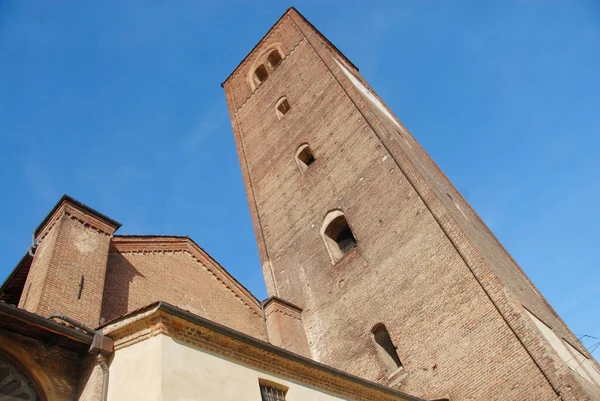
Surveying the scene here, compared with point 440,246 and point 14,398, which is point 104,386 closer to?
point 14,398

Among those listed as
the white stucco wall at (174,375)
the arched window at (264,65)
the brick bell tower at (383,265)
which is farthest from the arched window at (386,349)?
the arched window at (264,65)

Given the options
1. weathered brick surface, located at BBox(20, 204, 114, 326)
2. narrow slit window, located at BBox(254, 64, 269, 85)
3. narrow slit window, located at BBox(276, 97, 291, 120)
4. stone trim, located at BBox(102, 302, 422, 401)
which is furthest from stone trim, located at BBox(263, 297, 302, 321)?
narrow slit window, located at BBox(254, 64, 269, 85)

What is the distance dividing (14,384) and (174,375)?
176 centimetres

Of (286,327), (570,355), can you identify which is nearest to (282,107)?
(286,327)

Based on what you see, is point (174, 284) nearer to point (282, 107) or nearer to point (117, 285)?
point (117, 285)

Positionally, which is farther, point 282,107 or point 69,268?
point 282,107

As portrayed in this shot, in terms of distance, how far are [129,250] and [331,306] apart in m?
4.88

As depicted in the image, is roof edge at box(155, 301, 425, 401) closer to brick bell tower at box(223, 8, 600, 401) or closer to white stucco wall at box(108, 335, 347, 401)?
white stucco wall at box(108, 335, 347, 401)

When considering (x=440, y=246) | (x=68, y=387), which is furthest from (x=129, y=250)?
(x=440, y=246)

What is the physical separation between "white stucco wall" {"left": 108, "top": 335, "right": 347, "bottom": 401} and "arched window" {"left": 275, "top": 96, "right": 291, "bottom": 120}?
44.9 feet

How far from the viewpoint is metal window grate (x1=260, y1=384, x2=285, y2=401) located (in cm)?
659

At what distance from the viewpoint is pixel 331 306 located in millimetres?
12539

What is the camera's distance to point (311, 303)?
1312 cm

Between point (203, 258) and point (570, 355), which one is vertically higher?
point (203, 258)
